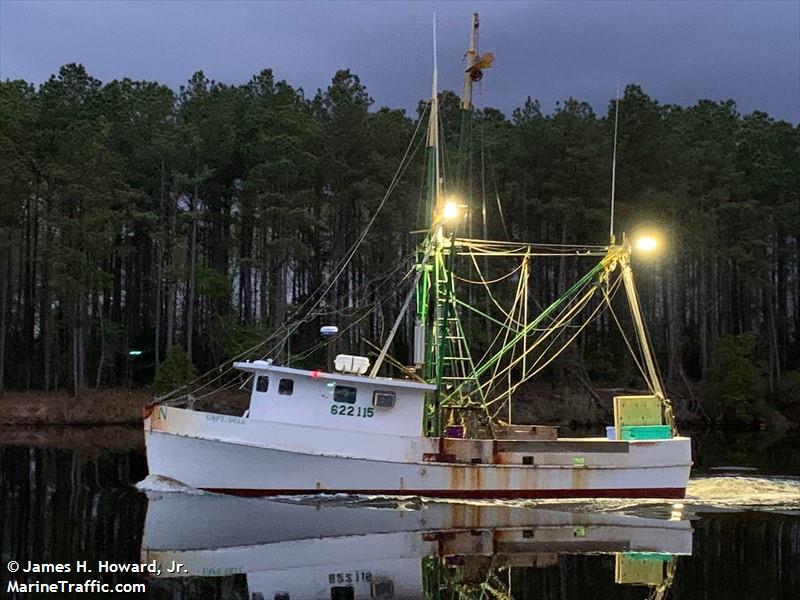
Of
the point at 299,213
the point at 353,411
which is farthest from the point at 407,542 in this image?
the point at 299,213

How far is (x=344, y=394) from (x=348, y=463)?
1.55 meters

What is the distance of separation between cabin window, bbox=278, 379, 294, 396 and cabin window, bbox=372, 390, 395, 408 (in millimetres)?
1869

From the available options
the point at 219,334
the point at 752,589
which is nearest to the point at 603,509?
the point at 752,589

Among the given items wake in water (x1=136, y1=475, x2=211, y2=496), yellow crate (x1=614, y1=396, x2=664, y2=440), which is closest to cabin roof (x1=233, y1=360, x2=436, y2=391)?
wake in water (x1=136, y1=475, x2=211, y2=496)

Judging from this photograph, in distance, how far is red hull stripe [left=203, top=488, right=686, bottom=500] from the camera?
1895cm

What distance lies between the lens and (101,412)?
37750 mm

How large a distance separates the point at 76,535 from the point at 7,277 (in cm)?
3081

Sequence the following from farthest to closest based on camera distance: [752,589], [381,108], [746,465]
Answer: [381,108]
[746,465]
[752,589]

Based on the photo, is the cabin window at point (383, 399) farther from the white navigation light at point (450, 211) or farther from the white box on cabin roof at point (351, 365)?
the white navigation light at point (450, 211)

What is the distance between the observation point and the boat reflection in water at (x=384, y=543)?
1204 cm

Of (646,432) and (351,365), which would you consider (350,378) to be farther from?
(646,432)

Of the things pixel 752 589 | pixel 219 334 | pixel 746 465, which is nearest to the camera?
pixel 752 589

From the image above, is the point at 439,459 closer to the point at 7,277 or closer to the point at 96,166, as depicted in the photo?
the point at 96,166

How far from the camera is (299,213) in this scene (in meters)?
40.6
